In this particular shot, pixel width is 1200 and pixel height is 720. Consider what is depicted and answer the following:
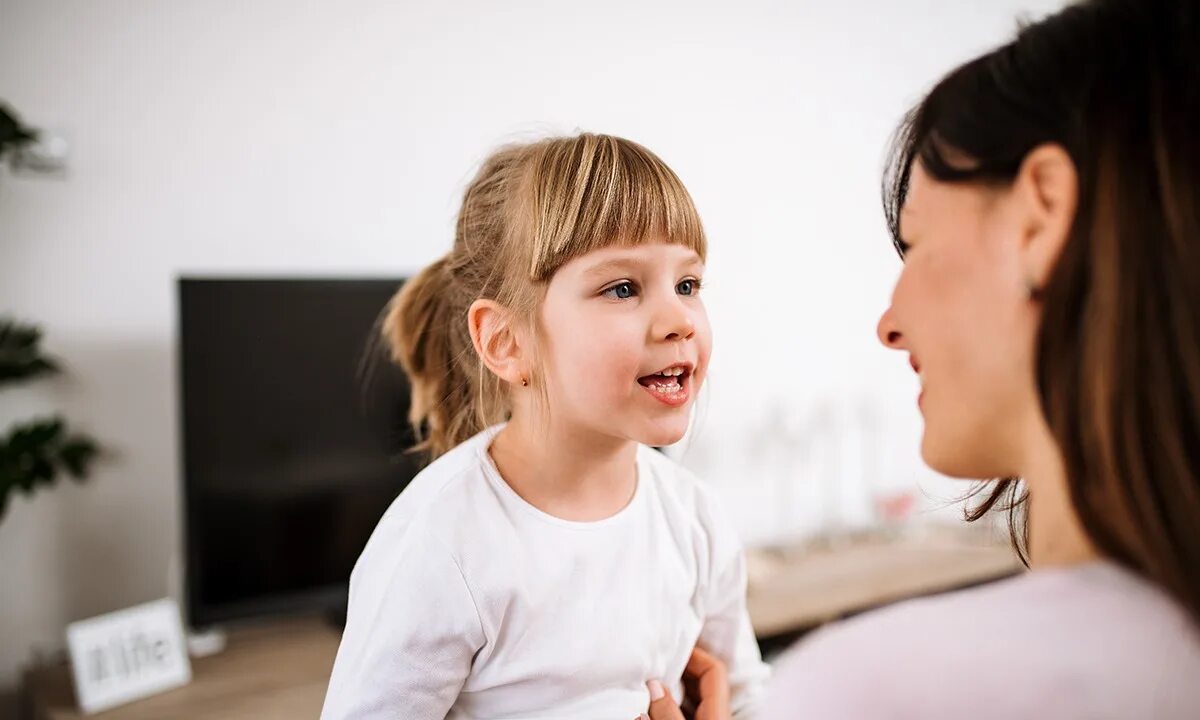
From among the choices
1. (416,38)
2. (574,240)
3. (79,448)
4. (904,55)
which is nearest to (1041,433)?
(574,240)

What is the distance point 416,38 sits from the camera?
7.59ft

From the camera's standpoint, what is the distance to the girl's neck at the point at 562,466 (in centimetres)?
110

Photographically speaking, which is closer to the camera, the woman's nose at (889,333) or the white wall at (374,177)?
the woman's nose at (889,333)

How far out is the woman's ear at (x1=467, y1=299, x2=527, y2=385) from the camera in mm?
1080

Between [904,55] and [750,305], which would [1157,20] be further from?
[904,55]

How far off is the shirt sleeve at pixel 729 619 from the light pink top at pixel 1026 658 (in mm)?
643

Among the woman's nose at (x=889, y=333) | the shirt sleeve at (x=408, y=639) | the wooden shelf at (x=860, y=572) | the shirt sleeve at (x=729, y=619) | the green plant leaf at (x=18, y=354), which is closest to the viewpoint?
the woman's nose at (x=889, y=333)

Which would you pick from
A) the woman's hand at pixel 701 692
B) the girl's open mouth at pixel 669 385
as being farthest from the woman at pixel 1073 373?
the woman's hand at pixel 701 692

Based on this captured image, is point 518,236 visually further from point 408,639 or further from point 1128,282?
point 1128,282

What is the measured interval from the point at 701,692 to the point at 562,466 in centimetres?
31

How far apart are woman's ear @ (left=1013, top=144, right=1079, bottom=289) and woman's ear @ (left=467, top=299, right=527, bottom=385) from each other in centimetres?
59

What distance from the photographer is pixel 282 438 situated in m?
2.00

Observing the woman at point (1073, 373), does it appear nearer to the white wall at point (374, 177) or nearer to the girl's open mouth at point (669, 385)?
the girl's open mouth at point (669, 385)

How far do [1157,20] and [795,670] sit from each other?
459 mm
